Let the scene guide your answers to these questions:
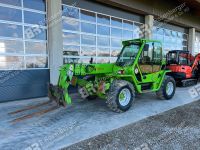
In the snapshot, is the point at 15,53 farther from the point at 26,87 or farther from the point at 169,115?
the point at 169,115

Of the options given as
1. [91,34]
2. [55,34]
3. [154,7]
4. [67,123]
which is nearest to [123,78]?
[67,123]

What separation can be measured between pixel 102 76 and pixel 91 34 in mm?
3639

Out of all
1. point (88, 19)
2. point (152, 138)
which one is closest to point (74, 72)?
point (152, 138)

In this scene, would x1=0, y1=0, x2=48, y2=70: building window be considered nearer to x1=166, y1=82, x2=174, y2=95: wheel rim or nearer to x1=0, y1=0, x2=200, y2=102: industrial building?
x1=0, y1=0, x2=200, y2=102: industrial building

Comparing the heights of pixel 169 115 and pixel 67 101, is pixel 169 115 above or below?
below

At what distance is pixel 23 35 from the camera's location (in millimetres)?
7379

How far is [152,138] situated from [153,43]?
3.78m

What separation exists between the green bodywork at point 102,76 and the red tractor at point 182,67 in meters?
3.48

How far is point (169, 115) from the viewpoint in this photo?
5535 millimetres

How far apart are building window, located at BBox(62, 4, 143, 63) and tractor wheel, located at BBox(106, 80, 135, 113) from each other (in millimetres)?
3679

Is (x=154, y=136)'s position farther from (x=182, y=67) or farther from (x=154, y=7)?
(x=154, y=7)

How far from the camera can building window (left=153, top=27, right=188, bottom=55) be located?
13.7 meters

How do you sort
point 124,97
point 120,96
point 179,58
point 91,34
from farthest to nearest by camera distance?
point 179,58 < point 91,34 < point 124,97 < point 120,96

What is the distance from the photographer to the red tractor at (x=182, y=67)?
32.7 feet
